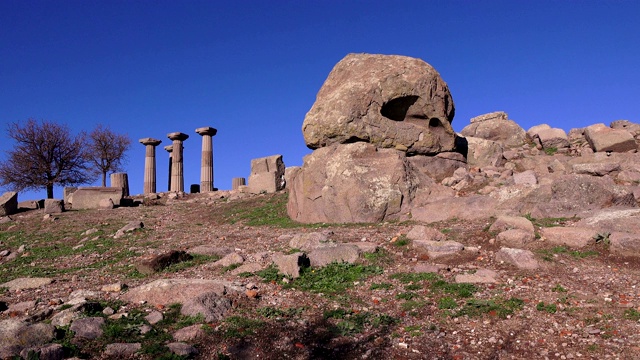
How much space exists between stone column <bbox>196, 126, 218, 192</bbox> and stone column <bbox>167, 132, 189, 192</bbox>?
2631 millimetres

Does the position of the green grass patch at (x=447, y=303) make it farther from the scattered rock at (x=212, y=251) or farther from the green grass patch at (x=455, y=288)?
the scattered rock at (x=212, y=251)

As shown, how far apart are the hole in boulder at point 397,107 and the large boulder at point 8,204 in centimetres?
1781

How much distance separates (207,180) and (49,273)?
21.7 meters

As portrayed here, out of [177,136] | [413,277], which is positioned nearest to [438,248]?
[413,277]

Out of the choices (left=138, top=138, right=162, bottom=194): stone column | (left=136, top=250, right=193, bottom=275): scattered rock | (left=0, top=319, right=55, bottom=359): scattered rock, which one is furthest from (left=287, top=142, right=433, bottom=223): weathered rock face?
(left=138, top=138, right=162, bottom=194): stone column

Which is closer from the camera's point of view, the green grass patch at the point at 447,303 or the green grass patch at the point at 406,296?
the green grass patch at the point at 447,303

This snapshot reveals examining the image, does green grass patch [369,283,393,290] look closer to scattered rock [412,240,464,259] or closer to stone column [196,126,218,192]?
scattered rock [412,240,464,259]

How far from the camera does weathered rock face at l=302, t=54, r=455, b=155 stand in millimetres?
13836

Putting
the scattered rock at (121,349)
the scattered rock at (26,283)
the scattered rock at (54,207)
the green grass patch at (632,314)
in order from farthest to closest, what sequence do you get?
the scattered rock at (54,207)
the scattered rock at (26,283)
the green grass patch at (632,314)
the scattered rock at (121,349)

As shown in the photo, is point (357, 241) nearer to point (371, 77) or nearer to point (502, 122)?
point (371, 77)

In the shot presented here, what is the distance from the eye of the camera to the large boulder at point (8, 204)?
22.4 m

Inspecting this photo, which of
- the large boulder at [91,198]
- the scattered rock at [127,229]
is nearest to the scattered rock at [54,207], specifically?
the large boulder at [91,198]

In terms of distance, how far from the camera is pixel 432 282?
24.7 feet

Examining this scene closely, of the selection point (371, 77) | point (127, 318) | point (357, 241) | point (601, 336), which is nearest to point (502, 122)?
point (371, 77)
